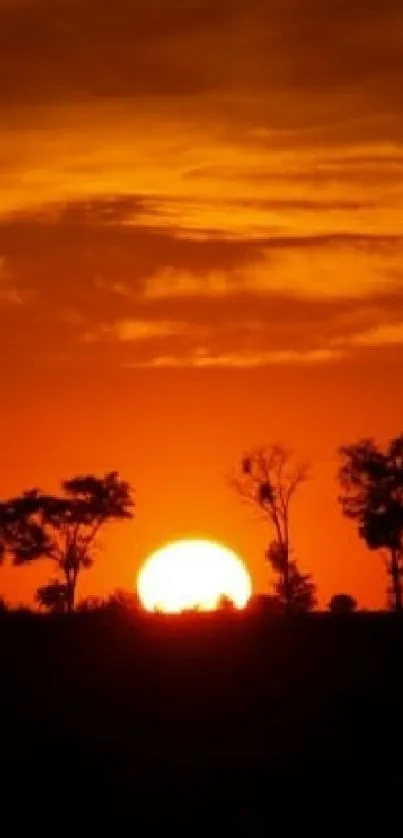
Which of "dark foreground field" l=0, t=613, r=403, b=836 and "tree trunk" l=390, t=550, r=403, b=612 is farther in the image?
"tree trunk" l=390, t=550, r=403, b=612

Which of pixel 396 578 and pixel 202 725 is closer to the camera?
pixel 202 725

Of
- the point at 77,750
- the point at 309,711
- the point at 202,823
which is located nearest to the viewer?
the point at 202,823

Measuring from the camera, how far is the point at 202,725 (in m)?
25.7

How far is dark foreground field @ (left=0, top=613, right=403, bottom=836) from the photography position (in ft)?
73.9

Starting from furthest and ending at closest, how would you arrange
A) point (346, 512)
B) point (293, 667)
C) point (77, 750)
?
point (346, 512) → point (293, 667) → point (77, 750)

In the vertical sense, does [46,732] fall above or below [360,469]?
below

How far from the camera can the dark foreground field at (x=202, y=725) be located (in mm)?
22516

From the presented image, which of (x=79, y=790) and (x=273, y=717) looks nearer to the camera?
(x=79, y=790)

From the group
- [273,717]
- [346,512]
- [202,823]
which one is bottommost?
[202,823]

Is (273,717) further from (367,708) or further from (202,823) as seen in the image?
(202,823)

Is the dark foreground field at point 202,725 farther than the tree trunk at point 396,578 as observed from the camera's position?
No

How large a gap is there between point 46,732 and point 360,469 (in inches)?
1733

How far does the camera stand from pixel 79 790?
22.9 metres

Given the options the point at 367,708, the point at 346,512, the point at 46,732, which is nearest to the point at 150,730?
the point at 46,732
